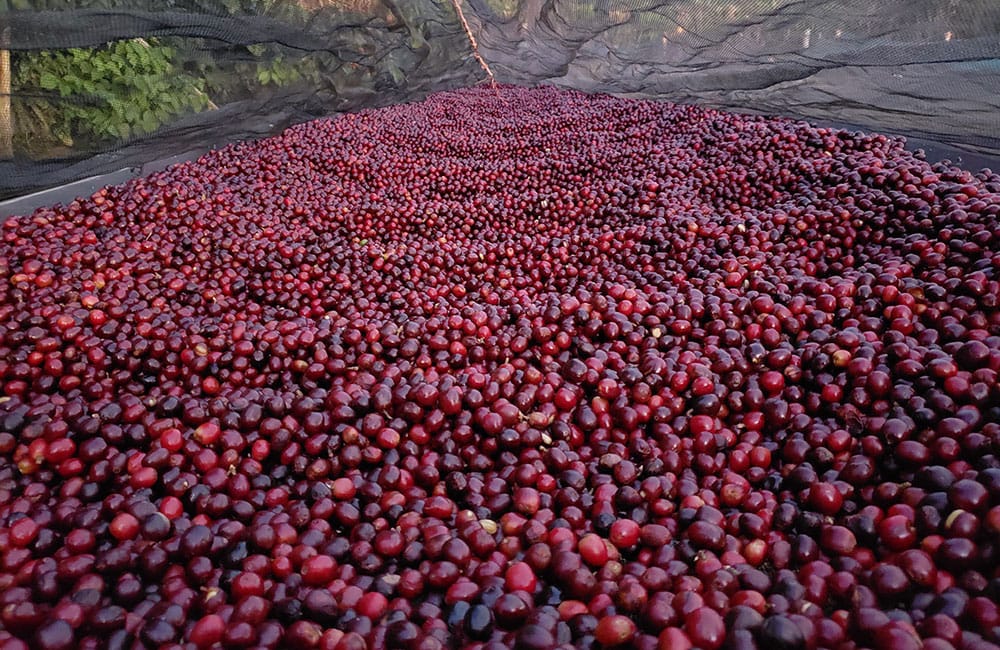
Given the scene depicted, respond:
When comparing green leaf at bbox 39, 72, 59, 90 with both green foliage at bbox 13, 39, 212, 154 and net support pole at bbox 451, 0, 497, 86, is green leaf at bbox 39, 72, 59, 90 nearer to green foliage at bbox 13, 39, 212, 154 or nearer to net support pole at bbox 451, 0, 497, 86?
green foliage at bbox 13, 39, 212, 154

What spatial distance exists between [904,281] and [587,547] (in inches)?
84.1

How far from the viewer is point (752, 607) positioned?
1.36 metres

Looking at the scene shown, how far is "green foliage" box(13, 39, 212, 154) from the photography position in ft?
13.1

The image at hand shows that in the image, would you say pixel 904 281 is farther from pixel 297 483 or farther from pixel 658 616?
pixel 297 483

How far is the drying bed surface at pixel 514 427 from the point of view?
1.43 metres

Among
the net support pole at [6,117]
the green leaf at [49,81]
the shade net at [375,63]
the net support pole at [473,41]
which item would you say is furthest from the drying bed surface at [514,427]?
the net support pole at [473,41]

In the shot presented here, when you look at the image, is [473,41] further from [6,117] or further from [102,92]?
[6,117]

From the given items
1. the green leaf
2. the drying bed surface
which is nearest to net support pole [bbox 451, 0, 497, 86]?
the green leaf

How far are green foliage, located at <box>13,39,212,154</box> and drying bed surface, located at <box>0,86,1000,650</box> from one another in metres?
0.96

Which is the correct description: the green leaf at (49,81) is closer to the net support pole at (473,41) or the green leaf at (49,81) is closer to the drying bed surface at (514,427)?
the drying bed surface at (514,427)

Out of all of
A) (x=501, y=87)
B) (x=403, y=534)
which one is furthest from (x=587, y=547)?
(x=501, y=87)

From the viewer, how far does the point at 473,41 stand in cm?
856

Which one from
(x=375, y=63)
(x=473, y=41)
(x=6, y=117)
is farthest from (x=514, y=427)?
(x=473, y=41)

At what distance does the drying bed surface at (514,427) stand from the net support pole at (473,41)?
18.0 ft
